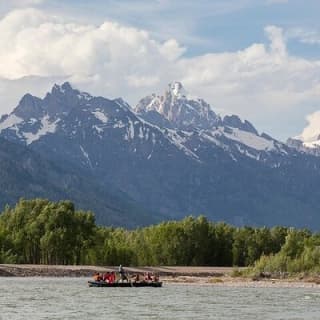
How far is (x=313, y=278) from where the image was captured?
14238 cm

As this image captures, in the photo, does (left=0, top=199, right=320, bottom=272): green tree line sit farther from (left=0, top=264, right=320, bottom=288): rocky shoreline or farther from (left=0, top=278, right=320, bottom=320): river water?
(left=0, top=278, right=320, bottom=320): river water

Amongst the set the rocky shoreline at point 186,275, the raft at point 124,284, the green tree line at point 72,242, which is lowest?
the raft at point 124,284

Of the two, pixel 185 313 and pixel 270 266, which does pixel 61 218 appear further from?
pixel 185 313

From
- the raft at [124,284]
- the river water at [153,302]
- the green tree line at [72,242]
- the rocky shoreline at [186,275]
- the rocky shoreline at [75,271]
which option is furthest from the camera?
the green tree line at [72,242]

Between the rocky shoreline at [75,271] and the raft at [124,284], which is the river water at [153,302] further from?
the rocky shoreline at [75,271]

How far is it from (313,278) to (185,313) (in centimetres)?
6293

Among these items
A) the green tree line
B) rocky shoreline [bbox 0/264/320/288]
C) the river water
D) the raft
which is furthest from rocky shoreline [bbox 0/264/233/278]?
the raft

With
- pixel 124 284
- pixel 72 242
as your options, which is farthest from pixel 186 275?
pixel 124 284

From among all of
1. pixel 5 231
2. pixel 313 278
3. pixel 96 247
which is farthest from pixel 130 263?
pixel 313 278

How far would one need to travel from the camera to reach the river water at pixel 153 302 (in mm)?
80938

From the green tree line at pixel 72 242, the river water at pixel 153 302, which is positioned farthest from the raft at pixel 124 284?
the green tree line at pixel 72 242

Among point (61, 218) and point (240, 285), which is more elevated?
point (61, 218)

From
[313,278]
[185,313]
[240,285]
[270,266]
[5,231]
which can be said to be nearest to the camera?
[185,313]

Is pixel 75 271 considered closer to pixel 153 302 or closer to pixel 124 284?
pixel 124 284
